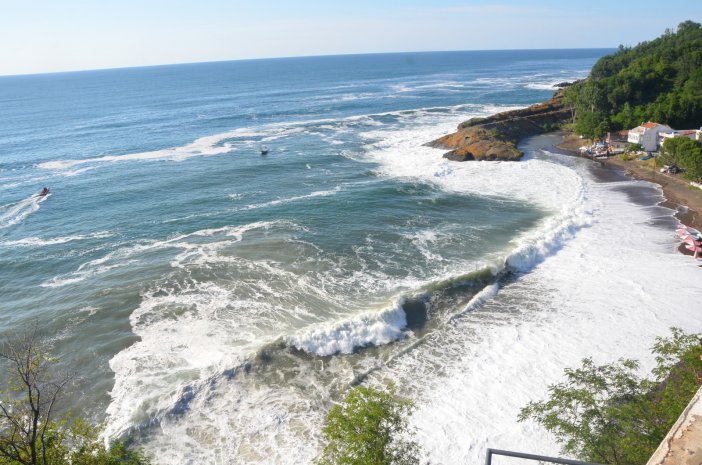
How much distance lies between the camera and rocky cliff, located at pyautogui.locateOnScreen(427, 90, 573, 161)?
70938 millimetres

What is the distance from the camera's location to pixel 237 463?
20.5m

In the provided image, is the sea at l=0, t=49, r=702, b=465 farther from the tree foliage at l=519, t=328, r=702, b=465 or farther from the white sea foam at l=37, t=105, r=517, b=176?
the tree foliage at l=519, t=328, r=702, b=465

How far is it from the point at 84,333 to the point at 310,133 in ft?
218

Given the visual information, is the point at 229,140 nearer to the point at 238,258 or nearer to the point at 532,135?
the point at 238,258

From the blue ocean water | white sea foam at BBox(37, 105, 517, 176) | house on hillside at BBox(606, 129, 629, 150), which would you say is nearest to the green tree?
the blue ocean water

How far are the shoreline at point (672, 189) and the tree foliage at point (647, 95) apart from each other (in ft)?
35.9

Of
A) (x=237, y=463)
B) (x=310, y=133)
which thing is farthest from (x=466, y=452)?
(x=310, y=133)

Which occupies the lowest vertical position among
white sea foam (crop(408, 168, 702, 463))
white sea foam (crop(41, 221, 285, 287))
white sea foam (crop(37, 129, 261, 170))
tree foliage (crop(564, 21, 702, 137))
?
white sea foam (crop(408, 168, 702, 463))

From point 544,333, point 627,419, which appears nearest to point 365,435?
point 627,419

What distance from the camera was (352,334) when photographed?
2867 cm

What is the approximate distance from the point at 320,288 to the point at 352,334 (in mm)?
6606

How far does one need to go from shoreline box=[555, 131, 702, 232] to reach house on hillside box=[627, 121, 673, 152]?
4.30 m

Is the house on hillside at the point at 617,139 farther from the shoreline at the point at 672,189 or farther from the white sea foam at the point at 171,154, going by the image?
the white sea foam at the point at 171,154

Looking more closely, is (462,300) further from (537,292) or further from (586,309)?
(586,309)
